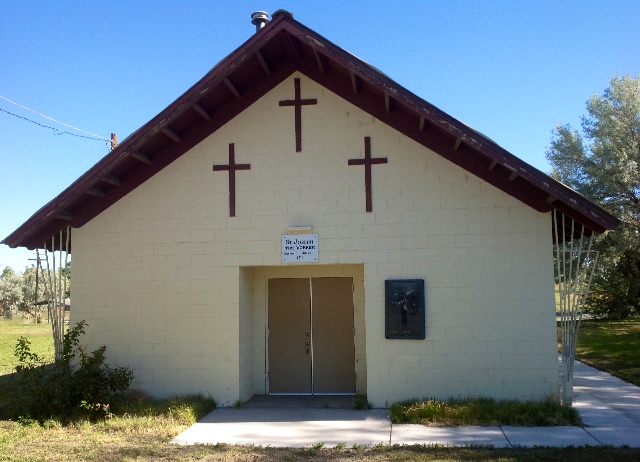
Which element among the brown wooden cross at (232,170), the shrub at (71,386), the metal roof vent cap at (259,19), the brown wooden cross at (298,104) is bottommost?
the shrub at (71,386)

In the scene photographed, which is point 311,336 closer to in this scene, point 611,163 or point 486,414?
point 486,414

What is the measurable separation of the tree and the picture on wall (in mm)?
16095

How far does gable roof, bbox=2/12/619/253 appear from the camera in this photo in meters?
9.55

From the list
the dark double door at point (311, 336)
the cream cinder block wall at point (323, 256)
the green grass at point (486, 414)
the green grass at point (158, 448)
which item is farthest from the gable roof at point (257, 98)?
the green grass at point (158, 448)

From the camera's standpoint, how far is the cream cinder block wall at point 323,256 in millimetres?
10188

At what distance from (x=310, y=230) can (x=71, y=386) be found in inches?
184

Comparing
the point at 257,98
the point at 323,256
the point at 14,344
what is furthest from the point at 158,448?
the point at 14,344

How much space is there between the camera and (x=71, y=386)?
998cm

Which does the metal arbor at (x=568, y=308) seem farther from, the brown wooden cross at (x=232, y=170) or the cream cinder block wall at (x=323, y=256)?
the brown wooden cross at (x=232, y=170)

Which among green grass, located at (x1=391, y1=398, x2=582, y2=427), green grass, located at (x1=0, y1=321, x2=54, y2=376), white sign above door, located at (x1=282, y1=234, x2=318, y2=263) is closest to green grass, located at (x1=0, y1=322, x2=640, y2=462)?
green grass, located at (x1=391, y1=398, x2=582, y2=427)

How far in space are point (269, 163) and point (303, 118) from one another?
1.01 metres

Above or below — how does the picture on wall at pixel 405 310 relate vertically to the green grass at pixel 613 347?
above

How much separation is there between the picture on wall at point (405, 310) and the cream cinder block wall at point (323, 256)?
0.16 meters

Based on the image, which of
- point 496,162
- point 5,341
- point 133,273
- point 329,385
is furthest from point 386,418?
point 5,341
